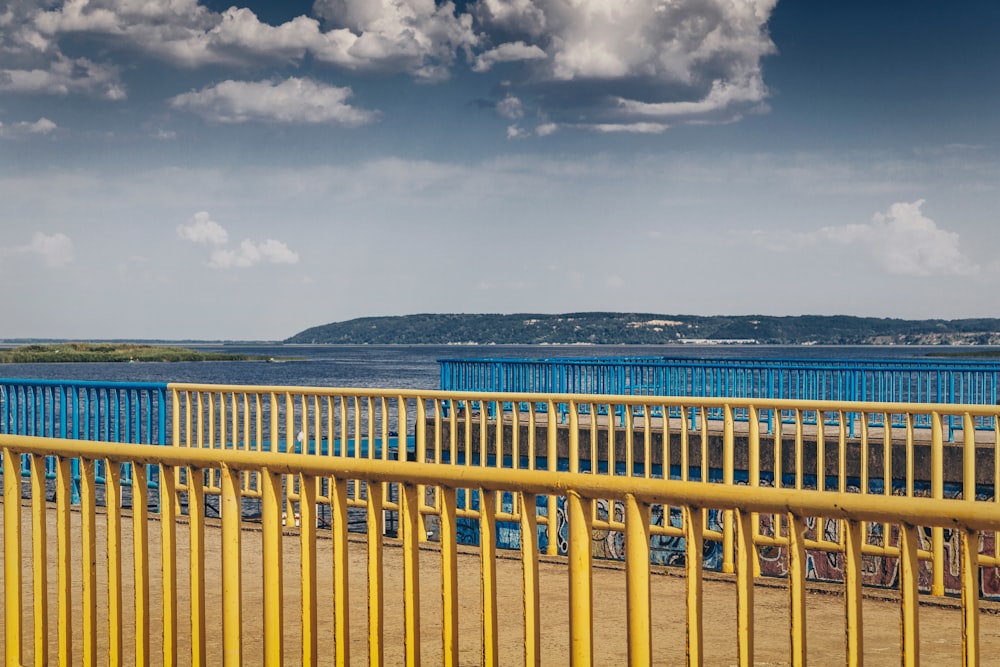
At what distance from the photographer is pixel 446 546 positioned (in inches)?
149

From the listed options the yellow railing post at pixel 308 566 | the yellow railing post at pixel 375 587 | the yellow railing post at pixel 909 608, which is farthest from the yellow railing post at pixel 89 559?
the yellow railing post at pixel 909 608

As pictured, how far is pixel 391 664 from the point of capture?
6387 mm

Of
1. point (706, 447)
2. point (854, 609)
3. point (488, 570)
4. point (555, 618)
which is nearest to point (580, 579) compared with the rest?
point (488, 570)

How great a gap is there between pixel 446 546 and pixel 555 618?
3872 mm

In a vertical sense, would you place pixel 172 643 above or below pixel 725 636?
above

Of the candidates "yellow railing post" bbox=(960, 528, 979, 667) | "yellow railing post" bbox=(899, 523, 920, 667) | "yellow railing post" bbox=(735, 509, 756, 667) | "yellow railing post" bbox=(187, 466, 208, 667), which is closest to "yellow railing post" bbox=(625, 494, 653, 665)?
"yellow railing post" bbox=(735, 509, 756, 667)

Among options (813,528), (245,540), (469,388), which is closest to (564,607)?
(245,540)

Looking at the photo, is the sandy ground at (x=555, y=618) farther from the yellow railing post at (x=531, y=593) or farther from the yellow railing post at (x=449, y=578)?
the yellow railing post at (x=531, y=593)

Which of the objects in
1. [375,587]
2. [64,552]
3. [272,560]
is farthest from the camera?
[64,552]

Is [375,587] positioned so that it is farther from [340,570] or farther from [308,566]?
[308,566]

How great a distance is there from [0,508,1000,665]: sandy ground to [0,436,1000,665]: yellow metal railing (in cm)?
205

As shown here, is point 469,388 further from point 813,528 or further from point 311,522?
Answer: point 311,522

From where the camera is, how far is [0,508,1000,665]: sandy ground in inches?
261

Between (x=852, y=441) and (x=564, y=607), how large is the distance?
24.9 feet
